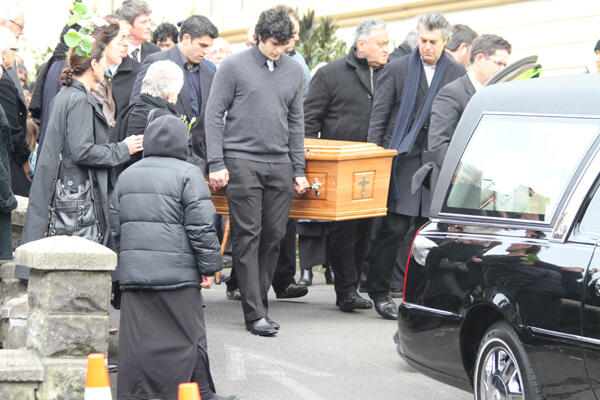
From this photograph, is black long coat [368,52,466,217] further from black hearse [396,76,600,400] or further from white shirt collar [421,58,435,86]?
black hearse [396,76,600,400]

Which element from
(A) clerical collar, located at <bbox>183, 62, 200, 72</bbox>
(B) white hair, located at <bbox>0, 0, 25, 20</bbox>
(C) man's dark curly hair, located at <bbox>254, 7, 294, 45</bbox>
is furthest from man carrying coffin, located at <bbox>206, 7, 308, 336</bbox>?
(B) white hair, located at <bbox>0, 0, 25, 20</bbox>

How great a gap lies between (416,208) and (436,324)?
11.1ft

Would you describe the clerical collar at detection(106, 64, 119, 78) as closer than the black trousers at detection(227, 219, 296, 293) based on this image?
Yes

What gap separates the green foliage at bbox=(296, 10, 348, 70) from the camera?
51.3ft

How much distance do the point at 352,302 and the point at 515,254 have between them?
14.3ft

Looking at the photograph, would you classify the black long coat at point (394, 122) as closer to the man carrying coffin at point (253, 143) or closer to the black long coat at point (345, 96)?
the black long coat at point (345, 96)

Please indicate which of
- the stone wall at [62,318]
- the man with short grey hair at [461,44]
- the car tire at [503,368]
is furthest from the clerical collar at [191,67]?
the car tire at [503,368]

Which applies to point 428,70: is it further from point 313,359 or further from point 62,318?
point 62,318

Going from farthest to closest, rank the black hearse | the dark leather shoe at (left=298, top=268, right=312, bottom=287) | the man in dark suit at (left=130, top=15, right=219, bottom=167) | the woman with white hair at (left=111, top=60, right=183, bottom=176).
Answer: the dark leather shoe at (left=298, top=268, right=312, bottom=287) < the man in dark suit at (left=130, top=15, right=219, bottom=167) < the woman with white hair at (left=111, top=60, right=183, bottom=176) < the black hearse

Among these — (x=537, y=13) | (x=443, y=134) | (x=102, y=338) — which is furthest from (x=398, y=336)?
(x=537, y=13)

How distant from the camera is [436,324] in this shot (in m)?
6.29

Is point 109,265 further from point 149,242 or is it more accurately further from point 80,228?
point 80,228

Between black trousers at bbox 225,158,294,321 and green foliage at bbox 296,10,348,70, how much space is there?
6637 millimetres

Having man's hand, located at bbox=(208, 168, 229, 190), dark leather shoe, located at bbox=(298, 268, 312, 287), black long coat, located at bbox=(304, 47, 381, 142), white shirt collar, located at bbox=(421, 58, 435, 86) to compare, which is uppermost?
white shirt collar, located at bbox=(421, 58, 435, 86)
